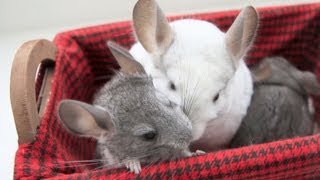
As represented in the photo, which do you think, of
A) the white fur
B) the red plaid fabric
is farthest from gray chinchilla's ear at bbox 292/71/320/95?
the white fur

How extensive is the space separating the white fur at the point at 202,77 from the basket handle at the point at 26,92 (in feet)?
0.83

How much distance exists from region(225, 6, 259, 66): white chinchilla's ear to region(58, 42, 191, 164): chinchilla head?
0.21 m

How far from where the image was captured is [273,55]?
152 centimetres

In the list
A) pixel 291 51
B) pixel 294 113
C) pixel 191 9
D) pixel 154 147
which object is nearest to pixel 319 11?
pixel 291 51

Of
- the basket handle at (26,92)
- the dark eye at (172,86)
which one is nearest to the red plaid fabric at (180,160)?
the basket handle at (26,92)

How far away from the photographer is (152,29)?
1.09 meters

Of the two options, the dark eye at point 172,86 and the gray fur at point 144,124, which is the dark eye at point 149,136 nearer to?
the gray fur at point 144,124

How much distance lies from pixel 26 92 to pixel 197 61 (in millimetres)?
363

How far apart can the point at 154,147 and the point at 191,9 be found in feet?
3.52

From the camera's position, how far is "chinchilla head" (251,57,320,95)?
135 centimetres

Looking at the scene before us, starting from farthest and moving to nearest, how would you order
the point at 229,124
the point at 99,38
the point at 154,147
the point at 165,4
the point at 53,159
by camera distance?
the point at 165,4 → the point at 99,38 → the point at 229,124 → the point at 53,159 → the point at 154,147

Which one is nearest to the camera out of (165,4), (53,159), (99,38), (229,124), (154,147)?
(154,147)

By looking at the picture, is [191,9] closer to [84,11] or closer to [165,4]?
[165,4]

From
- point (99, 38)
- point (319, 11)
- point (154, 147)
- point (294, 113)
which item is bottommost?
point (294, 113)
